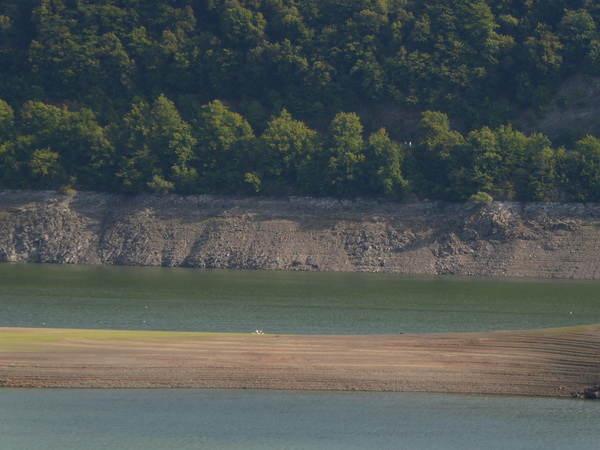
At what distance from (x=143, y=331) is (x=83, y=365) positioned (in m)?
8.32

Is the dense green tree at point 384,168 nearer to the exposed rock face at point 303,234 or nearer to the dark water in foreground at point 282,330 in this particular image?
the exposed rock face at point 303,234

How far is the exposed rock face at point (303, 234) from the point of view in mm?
99938

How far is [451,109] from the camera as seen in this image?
11675cm

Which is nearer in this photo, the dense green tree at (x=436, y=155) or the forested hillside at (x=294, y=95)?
the dense green tree at (x=436, y=155)

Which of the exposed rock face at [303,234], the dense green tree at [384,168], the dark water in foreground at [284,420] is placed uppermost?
the dense green tree at [384,168]

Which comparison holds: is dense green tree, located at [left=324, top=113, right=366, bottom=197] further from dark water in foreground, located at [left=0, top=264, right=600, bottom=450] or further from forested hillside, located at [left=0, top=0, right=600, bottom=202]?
dark water in foreground, located at [left=0, top=264, right=600, bottom=450]

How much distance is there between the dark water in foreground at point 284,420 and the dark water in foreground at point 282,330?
0.17 ft

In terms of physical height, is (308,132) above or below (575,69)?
below

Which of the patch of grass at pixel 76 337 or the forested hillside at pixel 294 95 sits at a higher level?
the forested hillside at pixel 294 95

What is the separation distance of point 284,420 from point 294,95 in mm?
83546

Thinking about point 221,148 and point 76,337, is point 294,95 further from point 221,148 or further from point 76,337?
point 76,337

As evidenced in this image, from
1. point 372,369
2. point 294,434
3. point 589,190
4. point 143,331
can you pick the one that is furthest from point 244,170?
point 294,434

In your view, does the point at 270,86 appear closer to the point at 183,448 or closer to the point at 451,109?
the point at 451,109

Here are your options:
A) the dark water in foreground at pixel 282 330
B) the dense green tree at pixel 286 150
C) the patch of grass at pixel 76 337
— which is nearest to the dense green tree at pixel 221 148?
the dense green tree at pixel 286 150
